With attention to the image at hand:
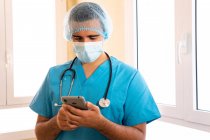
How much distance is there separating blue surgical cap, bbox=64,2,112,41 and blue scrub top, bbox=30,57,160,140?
16 cm

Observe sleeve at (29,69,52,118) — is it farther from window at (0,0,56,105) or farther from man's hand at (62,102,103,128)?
window at (0,0,56,105)

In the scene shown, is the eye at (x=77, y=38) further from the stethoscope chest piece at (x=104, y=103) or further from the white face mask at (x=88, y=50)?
the stethoscope chest piece at (x=104, y=103)

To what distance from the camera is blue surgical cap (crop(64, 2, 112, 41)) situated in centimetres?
119

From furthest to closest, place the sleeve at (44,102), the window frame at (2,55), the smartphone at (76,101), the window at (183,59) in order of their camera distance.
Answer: the window frame at (2,55)
the window at (183,59)
the sleeve at (44,102)
the smartphone at (76,101)

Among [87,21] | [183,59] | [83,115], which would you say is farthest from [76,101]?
[183,59]

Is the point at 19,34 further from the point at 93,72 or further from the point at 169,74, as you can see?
the point at 93,72

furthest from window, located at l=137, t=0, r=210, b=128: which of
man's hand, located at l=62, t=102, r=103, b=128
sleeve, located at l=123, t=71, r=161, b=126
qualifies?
man's hand, located at l=62, t=102, r=103, b=128

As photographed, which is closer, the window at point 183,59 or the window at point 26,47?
the window at point 183,59

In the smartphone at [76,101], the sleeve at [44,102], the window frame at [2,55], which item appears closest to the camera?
the smartphone at [76,101]

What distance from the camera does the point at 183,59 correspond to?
1.81 m

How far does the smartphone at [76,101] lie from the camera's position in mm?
980

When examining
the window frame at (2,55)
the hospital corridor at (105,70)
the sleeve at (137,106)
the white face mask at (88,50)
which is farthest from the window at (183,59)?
the window frame at (2,55)

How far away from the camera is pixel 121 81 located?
1202 mm

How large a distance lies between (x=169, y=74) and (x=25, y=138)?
1101 mm
